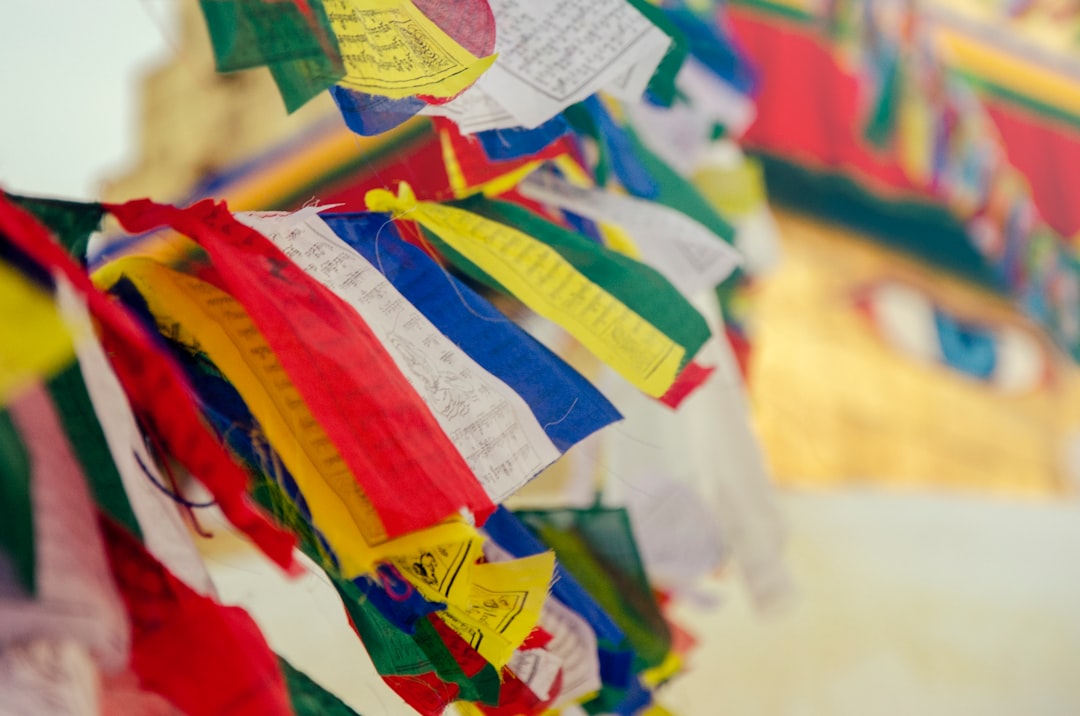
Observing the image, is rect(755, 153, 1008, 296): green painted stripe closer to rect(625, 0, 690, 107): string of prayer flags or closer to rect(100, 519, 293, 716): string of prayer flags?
rect(625, 0, 690, 107): string of prayer flags

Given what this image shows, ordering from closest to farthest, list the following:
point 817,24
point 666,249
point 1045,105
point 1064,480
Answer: point 666,249, point 1064,480, point 817,24, point 1045,105

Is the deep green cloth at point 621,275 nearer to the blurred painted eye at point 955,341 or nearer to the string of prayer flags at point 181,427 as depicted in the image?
the string of prayer flags at point 181,427

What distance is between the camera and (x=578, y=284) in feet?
1.67

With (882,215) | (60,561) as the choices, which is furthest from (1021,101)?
(60,561)

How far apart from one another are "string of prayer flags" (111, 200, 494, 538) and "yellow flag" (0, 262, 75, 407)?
0.23 ft

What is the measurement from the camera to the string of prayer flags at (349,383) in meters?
0.41

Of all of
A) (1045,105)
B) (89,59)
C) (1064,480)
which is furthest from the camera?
(1045,105)

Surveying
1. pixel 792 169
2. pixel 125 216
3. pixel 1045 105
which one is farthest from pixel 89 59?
pixel 1045 105

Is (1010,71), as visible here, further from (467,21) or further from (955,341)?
(467,21)

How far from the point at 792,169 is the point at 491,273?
1.87 metres

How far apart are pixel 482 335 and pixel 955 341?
1.98 m

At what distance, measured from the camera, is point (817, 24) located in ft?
7.06

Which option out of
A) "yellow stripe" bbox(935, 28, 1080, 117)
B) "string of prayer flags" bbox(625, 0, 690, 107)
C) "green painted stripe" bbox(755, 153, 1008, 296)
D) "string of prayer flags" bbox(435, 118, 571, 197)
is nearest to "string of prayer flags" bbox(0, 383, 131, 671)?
"string of prayer flags" bbox(435, 118, 571, 197)

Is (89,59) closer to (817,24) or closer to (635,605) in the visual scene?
(635,605)
